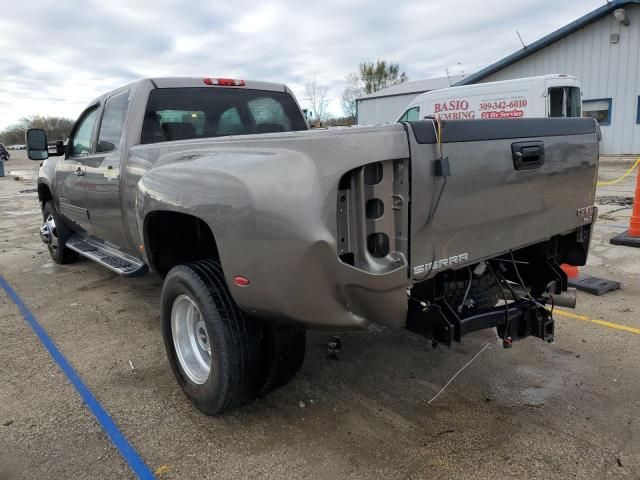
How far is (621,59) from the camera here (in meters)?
19.7

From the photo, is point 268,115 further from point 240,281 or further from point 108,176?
point 240,281

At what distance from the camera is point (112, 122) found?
454 cm

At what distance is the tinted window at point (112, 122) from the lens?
4.32m

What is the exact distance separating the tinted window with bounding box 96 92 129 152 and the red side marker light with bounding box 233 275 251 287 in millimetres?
2323

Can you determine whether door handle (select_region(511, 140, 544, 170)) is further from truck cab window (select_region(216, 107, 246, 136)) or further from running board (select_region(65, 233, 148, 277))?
running board (select_region(65, 233, 148, 277))

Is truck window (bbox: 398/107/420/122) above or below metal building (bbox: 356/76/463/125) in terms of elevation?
below

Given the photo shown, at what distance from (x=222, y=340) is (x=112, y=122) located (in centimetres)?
271

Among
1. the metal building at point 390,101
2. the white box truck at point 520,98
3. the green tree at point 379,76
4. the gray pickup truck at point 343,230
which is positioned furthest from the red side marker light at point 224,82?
the green tree at point 379,76

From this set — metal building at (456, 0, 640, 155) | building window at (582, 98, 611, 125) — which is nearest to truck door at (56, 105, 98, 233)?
metal building at (456, 0, 640, 155)

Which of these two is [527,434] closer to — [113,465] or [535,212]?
[535,212]

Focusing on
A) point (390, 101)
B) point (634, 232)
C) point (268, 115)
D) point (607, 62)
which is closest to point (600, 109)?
point (607, 62)

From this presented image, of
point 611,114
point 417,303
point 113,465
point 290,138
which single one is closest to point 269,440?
point 113,465

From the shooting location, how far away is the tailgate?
2.31m

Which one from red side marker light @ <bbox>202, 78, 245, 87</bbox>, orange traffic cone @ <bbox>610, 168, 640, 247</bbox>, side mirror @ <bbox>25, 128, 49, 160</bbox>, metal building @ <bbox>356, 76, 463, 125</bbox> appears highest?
metal building @ <bbox>356, 76, 463, 125</bbox>
